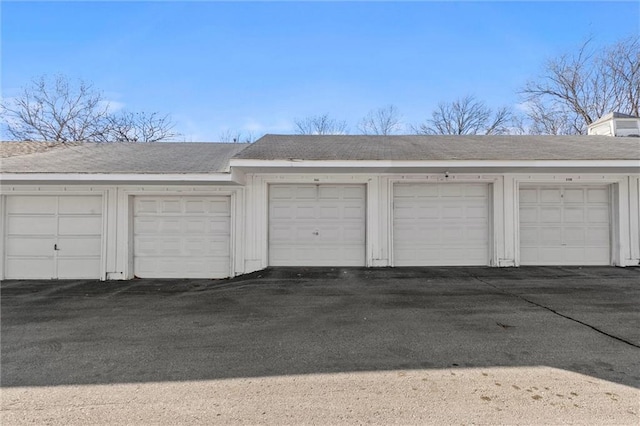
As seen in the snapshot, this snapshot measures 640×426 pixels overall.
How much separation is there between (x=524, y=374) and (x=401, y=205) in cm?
581

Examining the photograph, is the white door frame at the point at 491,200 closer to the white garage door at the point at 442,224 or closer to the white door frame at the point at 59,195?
the white garage door at the point at 442,224

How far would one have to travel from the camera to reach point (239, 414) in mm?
2617

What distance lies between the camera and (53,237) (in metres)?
8.57

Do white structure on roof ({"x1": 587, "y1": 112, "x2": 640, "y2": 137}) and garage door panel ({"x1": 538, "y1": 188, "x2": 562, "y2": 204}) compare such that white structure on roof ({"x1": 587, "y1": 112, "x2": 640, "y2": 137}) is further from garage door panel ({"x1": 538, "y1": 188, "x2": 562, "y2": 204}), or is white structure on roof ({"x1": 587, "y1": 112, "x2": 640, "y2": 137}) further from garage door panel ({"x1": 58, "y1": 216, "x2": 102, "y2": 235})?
garage door panel ({"x1": 58, "y1": 216, "x2": 102, "y2": 235})

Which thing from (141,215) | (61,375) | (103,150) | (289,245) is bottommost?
(61,375)

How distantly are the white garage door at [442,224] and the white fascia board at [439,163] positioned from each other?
1.25 metres

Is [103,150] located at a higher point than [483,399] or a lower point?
higher

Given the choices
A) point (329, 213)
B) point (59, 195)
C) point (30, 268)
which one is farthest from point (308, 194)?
point (30, 268)

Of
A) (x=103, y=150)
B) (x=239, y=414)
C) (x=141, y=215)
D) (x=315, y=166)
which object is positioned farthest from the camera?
(x=103, y=150)

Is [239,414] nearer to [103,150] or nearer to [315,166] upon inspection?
[315,166]

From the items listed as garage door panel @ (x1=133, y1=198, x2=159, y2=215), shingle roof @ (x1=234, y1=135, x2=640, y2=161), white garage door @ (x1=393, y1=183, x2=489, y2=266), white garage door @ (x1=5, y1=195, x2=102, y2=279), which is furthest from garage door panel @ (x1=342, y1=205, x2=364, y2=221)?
white garage door @ (x1=5, y1=195, x2=102, y2=279)

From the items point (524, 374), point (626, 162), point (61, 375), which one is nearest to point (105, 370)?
point (61, 375)

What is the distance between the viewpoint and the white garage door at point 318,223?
8.73 metres

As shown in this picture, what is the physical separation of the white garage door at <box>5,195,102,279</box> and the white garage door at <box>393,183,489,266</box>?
24.0 feet
